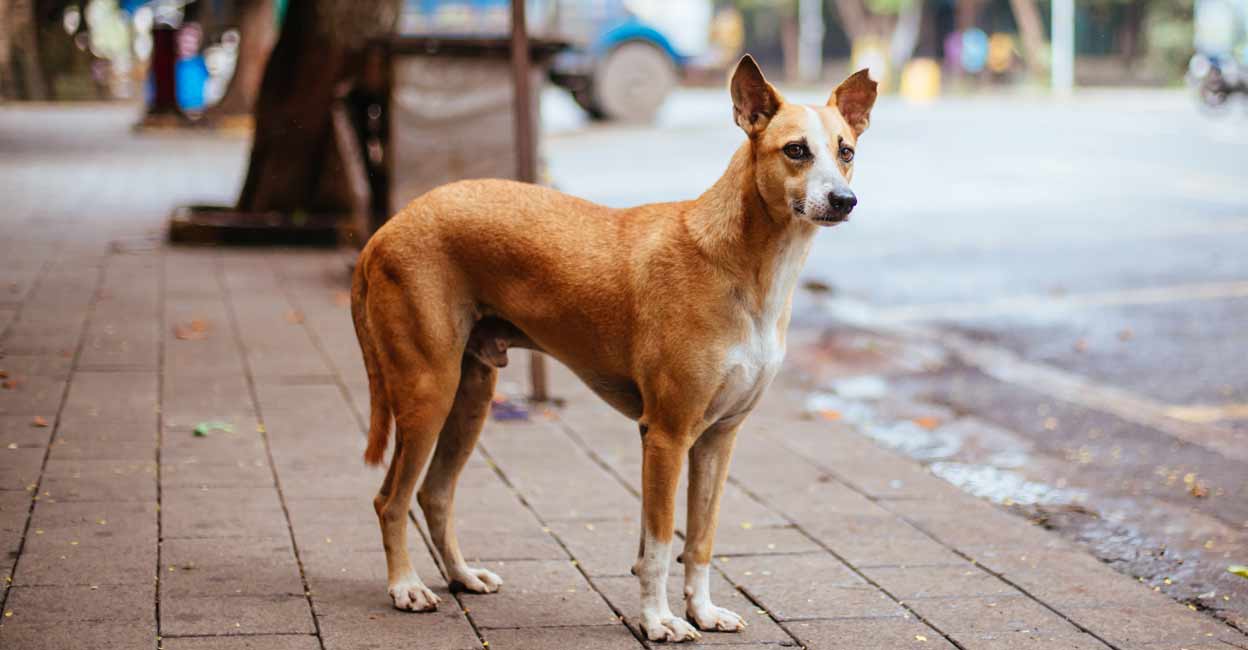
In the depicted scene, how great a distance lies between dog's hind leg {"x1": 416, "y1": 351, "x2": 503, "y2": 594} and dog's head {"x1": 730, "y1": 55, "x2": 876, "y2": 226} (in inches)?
45.5

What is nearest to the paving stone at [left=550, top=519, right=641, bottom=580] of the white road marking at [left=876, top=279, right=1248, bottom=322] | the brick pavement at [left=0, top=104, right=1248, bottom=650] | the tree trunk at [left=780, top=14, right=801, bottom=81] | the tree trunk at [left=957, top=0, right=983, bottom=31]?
the brick pavement at [left=0, top=104, right=1248, bottom=650]

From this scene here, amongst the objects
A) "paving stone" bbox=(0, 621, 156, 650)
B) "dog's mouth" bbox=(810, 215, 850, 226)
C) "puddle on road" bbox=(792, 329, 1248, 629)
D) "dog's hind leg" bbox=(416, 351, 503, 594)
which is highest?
"dog's mouth" bbox=(810, 215, 850, 226)

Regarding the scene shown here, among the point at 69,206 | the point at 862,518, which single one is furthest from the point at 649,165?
the point at 862,518

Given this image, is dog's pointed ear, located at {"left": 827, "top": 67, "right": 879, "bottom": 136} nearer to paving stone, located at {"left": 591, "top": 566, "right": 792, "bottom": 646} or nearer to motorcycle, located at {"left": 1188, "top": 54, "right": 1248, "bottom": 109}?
paving stone, located at {"left": 591, "top": 566, "right": 792, "bottom": 646}

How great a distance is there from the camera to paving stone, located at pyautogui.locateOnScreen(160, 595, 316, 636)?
419cm

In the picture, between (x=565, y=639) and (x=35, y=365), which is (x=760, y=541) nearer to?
(x=565, y=639)

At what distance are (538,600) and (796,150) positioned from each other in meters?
1.61

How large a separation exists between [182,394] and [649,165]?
12.7 meters

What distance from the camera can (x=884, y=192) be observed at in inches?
667

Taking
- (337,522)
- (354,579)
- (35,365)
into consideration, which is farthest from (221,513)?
(35,365)

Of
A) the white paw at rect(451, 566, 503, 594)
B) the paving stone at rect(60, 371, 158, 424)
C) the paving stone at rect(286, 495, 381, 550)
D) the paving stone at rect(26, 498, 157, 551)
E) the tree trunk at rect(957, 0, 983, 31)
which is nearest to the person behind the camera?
the white paw at rect(451, 566, 503, 594)

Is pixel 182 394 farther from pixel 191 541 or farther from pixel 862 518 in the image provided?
pixel 862 518

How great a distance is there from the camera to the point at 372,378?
453 centimetres

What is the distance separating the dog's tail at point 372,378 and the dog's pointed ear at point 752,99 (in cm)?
120
